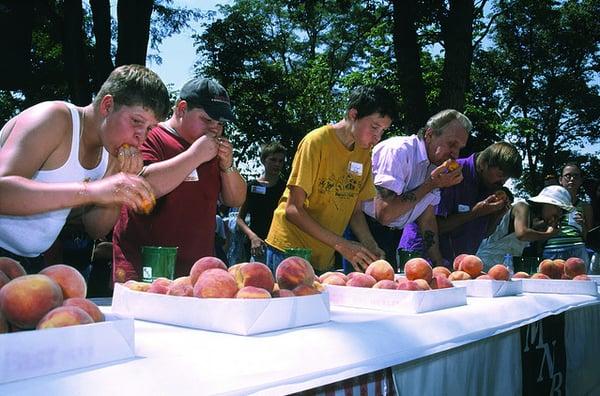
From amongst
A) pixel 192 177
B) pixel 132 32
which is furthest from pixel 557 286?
pixel 132 32

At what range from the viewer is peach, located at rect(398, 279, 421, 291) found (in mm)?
1673

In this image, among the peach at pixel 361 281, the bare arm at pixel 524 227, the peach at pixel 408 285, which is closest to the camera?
the peach at pixel 408 285

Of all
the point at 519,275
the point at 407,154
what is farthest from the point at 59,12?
the point at 519,275

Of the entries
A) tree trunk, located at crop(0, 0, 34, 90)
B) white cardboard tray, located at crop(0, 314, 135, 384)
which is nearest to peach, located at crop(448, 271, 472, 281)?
white cardboard tray, located at crop(0, 314, 135, 384)

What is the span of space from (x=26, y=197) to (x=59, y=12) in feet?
36.0

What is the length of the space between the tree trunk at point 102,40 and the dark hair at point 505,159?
275 inches

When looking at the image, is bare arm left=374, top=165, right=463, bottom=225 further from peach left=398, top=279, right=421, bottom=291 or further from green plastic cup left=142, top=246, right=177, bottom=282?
green plastic cup left=142, top=246, right=177, bottom=282

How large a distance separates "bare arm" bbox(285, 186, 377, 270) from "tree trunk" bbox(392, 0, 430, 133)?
641cm

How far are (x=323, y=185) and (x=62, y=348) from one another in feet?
6.74

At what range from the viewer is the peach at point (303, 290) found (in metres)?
1.36

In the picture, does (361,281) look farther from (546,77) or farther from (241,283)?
(546,77)

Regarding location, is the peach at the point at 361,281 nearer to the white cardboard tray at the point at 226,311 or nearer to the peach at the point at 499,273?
the white cardboard tray at the point at 226,311

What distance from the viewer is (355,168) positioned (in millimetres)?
2918

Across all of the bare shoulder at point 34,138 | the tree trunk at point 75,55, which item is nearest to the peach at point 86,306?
the bare shoulder at point 34,138
